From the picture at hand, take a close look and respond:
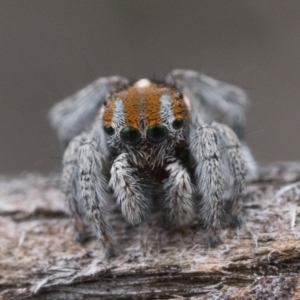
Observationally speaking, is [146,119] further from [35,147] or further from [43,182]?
[35,147]

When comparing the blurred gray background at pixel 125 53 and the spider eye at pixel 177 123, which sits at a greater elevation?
the blurred gray background at pixel 125 53

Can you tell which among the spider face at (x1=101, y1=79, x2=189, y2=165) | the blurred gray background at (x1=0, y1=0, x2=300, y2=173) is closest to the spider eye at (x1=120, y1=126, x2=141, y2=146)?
the spider face at (x1=101, y1=79, x2=189, y2=165)

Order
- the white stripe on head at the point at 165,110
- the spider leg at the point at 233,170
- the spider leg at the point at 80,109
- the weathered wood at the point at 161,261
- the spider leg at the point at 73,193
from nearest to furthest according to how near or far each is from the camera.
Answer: the weathered wood at the point at 161,261 < the white stripe on head at the point at 165,110 < the spider leg at the point at 233,170 < the spider leg at the point at 73,193 < the spider leg at the point at 80,109

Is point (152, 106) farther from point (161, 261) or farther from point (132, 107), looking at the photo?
point (161, 261)

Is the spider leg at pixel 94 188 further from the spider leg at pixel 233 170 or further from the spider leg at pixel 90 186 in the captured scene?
the spider leg at pixel 233 170

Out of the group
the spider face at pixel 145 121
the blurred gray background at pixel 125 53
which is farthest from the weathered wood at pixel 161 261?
the blurred gray background at pixel 125 53

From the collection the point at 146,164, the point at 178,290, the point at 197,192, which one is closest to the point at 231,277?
the point at 178,290

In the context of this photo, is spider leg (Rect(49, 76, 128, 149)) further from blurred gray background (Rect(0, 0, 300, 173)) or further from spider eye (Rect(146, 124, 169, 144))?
blurred gray background (Rect(0, 0, 300, 173))

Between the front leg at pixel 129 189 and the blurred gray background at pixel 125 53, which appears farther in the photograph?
the blurred gray background at pixel 125 53
